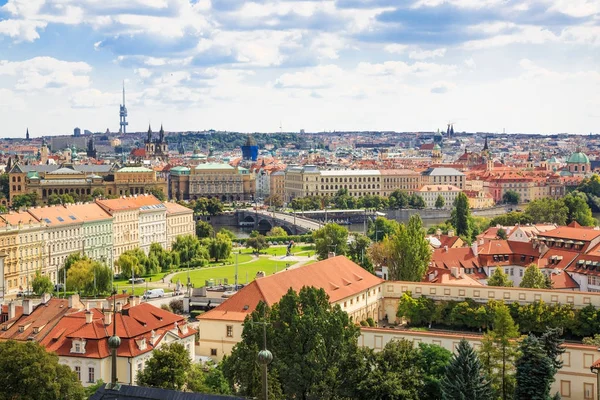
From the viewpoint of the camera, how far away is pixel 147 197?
377 ft

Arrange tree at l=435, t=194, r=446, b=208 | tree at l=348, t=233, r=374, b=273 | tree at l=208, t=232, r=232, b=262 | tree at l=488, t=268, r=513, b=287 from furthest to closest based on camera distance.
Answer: tree at l=435, t=194, r=446, b=208, tree at l=208, t=232, r=232, b=262, tree at l=348, t=233, r=374, b=273, tree at l=488, t=268, r=513, b=287

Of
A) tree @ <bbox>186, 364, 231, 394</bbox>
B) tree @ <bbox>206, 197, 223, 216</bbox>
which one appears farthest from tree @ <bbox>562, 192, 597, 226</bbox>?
tree @ <bbox>186, 364, 231, 394</bbox>

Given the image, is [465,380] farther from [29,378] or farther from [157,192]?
[157,192]

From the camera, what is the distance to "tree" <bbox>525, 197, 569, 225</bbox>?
11294 cm

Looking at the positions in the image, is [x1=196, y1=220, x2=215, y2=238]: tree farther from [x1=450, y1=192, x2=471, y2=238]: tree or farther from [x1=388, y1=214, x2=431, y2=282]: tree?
[x1=388, y1=214, x2=431, y2=282]: tree

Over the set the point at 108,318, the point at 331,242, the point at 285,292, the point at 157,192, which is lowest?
the point at 331,242

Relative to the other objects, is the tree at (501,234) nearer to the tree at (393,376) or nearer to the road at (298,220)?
the road at (298,220)

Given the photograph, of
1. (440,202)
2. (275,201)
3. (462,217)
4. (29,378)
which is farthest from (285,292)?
(275,201)

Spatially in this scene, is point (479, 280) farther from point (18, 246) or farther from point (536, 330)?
point (18, 246)

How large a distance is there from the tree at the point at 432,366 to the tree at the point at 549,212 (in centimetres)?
7365

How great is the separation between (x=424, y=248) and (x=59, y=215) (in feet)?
126

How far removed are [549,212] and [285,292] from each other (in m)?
71.9

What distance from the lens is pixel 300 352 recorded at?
34.1 metres

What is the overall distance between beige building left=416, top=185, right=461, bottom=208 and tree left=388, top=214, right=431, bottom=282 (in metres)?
118
